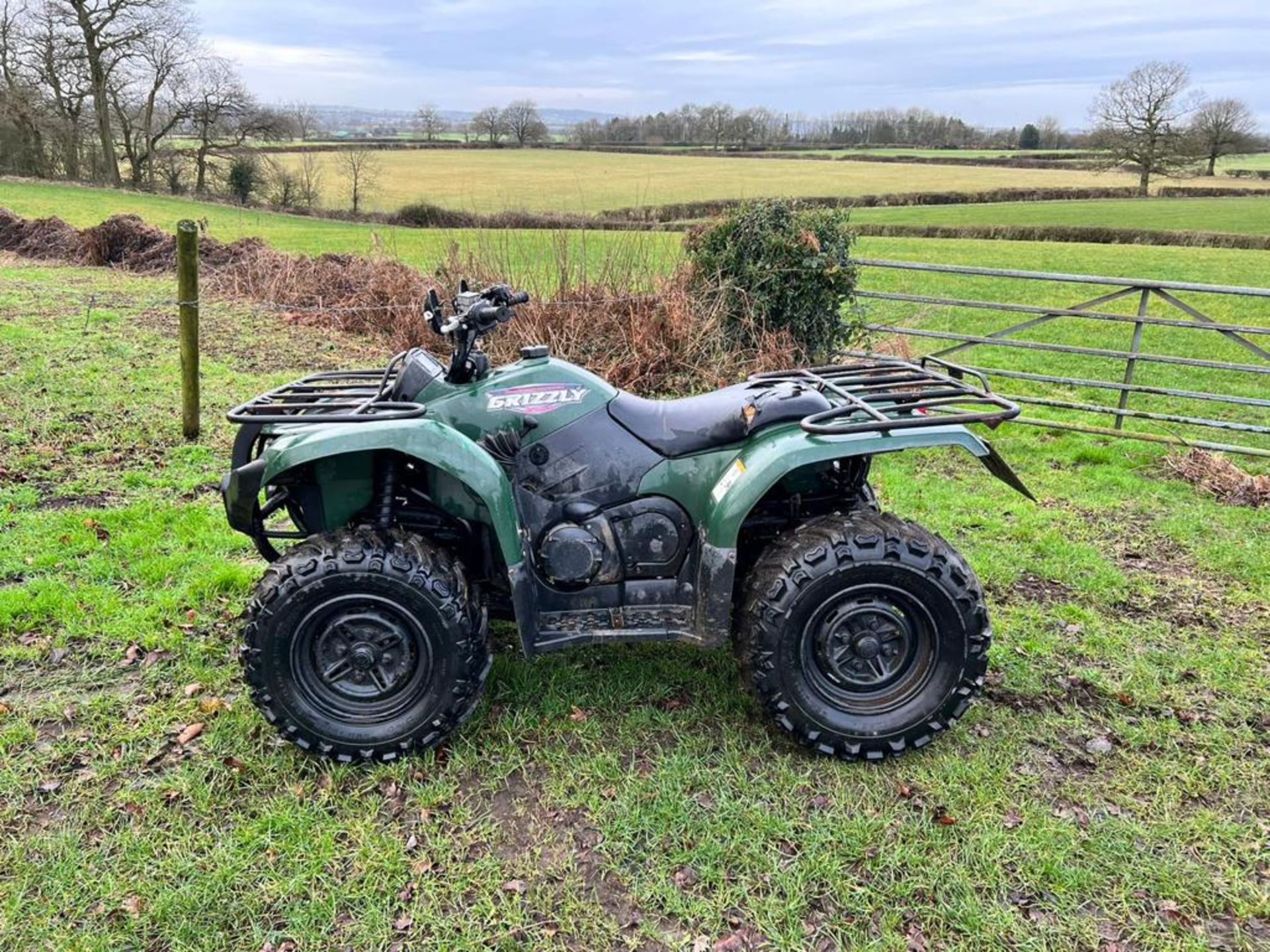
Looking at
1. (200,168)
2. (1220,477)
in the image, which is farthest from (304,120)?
(1220,477)

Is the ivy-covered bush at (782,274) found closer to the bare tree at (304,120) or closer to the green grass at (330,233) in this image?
the green grass at (330,233)

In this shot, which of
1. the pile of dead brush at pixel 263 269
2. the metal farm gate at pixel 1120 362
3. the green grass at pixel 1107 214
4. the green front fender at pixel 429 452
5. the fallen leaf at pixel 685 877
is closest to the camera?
the fallen leaf at pixel 685 877

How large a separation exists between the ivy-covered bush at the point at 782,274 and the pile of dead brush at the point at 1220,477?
3.12 metres

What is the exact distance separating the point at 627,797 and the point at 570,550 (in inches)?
35.7

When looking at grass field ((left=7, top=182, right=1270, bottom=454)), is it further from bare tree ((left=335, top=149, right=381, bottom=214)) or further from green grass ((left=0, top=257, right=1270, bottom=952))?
green grass ((left=0, top=257, right=1270, bottom=952))

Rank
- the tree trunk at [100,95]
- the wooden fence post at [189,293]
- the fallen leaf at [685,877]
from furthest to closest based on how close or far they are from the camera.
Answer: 1. the tree trunk at [100,95]
2. the wooden fence post at [189,293]
3. the fallen leaf at [685,877]

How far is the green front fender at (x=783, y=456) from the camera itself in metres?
3.07

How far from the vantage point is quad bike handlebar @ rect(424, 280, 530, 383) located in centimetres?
321

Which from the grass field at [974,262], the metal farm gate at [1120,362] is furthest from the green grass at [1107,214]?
the metal farm gate at [1120,362]

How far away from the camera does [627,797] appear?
3023 millimetres

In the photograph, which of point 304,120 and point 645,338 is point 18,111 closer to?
point 304,120

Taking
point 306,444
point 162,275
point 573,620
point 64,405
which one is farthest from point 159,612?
point 162,275

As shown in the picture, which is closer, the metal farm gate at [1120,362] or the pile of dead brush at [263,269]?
the metal farm gate at [1120,362]

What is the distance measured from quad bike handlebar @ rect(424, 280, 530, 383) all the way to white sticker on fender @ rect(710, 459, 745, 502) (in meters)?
1.00
